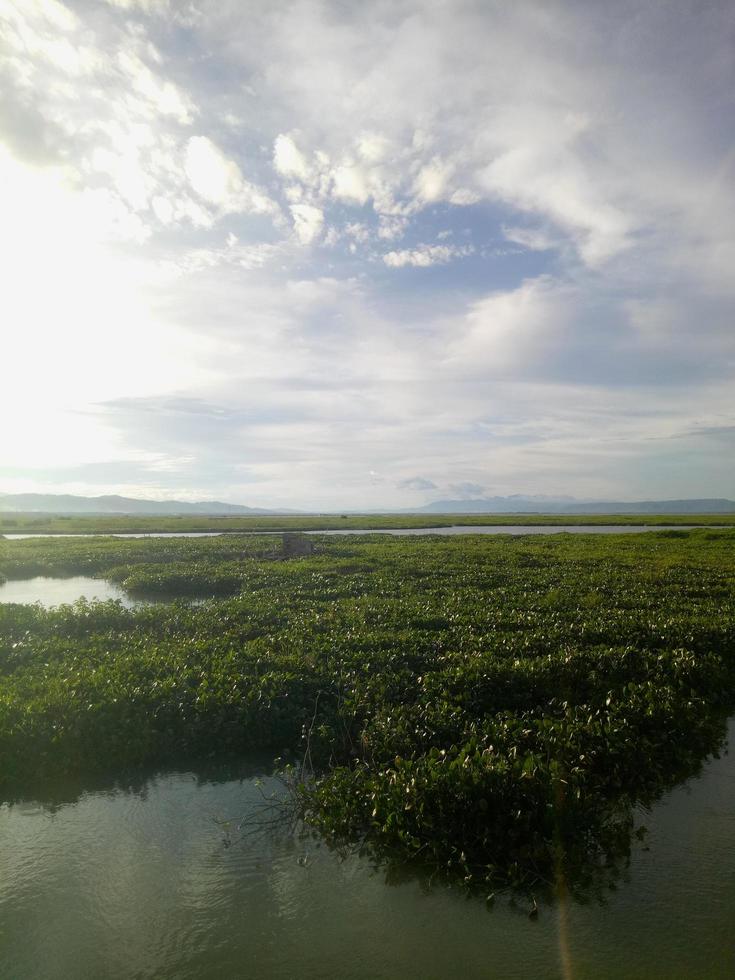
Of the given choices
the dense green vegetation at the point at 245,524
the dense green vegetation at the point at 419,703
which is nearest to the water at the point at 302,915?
the dense green vegetation at the point at 419,703

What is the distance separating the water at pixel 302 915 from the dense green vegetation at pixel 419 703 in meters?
0.70

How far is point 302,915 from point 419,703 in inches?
227

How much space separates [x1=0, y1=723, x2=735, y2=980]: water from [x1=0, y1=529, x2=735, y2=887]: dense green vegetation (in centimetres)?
70

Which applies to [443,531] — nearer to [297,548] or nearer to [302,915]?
[297,548]

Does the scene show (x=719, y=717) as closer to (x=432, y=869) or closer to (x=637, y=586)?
(x=432, y=869)

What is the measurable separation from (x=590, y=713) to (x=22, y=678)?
1416cm

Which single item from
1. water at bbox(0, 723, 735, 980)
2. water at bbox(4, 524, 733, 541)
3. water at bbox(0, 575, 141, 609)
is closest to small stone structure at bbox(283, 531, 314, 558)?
water at bbox(0, 575, 141, 609)

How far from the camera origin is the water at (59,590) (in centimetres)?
3216

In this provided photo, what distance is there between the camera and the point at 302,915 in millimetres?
7746

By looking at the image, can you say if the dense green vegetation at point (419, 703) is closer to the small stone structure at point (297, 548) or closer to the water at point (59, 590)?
the water at point (59, 590)

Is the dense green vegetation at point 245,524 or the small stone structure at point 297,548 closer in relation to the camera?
the small stone structure at point 297,548

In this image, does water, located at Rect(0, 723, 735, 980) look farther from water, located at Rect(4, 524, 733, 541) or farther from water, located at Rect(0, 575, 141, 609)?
water, located at Rect(4, 524, 733, 541)

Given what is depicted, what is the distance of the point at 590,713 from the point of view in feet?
41.3

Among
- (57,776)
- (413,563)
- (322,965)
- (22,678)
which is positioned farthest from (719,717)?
(413,563)
